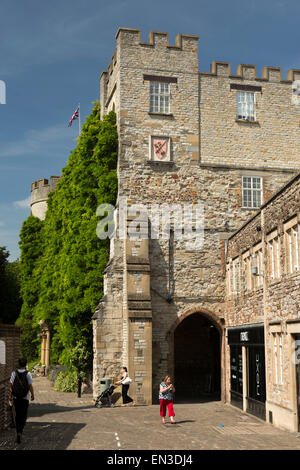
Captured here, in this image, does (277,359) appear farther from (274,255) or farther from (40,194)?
(40,194)

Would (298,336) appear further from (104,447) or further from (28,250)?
A: (28,250)

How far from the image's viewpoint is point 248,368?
61.7ft

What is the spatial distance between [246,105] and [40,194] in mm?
19926

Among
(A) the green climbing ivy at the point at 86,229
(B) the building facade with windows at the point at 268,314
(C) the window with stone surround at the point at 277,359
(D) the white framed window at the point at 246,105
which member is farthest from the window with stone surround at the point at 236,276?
(D) the white framed window at the point at 246,105

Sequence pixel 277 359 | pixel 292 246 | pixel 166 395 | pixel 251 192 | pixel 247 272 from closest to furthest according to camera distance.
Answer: pixel 292 246
pixel 277 359
pixel 166 395
pixel 247 272
pixel 251 192

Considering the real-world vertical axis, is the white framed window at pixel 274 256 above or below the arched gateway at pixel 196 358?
above

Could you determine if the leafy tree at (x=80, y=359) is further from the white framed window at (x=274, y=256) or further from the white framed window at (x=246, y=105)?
the white framed window at (x=246, y=105)

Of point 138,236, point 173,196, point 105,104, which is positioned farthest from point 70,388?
point 105,104

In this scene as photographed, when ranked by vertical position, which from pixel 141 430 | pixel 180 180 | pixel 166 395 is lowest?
pixel 141 430

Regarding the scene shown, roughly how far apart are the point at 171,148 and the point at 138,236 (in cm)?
434

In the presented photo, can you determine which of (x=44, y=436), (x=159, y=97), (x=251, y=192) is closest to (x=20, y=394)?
(x=44, y=436)

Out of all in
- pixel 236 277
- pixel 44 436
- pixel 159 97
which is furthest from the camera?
pixel 159 97

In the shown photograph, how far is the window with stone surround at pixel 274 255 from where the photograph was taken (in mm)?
15773

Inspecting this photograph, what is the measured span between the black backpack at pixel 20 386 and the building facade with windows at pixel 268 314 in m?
6.70
